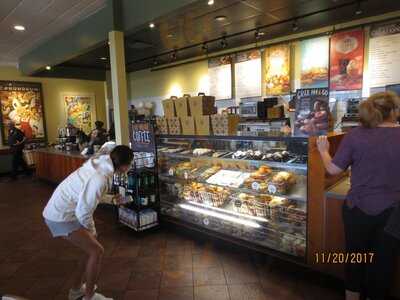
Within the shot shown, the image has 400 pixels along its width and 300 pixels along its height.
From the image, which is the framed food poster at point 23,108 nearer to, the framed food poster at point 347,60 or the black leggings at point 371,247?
the framed food poster at point 347,60

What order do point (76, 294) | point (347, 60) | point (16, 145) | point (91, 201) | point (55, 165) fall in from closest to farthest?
point (91, 201)
point (76, 294)
point (347, 60)
point (55, 165)
point (16, 145)

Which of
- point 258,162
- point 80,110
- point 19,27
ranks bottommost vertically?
point 258,162

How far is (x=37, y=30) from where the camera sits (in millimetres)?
5359

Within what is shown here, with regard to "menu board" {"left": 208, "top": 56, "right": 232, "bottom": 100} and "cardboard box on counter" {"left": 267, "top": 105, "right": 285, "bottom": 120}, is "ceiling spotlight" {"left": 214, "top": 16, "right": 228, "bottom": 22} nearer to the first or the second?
"menu board" {"left": 208, "top": 56, "right": 232, "bottom": 100}

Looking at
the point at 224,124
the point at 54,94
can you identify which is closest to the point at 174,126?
the point at 224,124

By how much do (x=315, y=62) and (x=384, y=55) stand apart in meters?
1.03

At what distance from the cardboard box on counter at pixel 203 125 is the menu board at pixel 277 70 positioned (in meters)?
2.80

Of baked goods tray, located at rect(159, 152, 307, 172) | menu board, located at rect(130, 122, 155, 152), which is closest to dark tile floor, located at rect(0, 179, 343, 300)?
baked goods tray, located at rect(159, 152, 307, 172)

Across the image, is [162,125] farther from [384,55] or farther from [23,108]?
[23,108]

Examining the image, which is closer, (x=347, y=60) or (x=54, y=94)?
(x=347, y=60)

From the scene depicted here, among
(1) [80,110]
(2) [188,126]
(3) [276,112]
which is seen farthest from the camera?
(1) [80,110]

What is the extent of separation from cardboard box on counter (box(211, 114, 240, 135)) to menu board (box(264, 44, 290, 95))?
2684 millimetres

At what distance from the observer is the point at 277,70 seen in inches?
215
